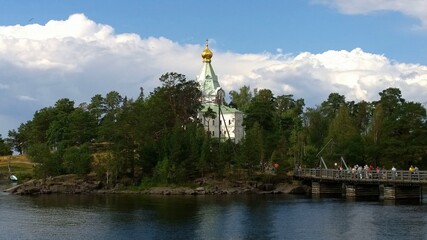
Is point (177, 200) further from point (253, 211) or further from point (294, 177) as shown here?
point (294, 177)

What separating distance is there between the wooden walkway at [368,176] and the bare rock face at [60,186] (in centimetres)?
3134

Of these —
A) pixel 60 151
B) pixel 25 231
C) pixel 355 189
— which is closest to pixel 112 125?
pixel 60 151

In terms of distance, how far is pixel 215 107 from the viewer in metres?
123

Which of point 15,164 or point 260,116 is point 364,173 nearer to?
point 260,116

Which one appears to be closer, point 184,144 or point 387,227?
point 387,227

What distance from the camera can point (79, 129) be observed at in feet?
375

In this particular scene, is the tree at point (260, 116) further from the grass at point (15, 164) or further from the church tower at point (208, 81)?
the grass at point (15, 164)

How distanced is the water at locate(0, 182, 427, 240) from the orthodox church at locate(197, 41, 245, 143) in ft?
150

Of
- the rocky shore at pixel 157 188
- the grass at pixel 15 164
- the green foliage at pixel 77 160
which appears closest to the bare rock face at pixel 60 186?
the rocky shore at pixel 157 188

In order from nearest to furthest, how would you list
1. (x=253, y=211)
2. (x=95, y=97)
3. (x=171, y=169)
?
→ (x=253, y=211)
(x=171, y=169)
(x=95, y=97)

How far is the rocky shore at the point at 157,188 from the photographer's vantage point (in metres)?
83.1

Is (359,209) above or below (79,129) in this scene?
below

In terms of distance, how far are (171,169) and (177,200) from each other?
12.4 metres

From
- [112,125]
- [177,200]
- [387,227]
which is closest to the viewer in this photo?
[387,227]
